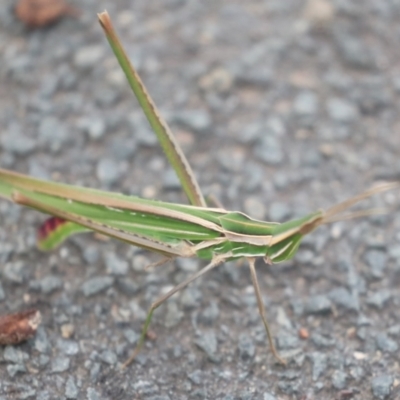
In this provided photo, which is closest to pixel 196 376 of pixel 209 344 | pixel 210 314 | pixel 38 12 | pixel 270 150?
pixel 209 344

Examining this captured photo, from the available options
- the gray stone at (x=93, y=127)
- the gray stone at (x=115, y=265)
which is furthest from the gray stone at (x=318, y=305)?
the gray stone at (x=93, y=127)

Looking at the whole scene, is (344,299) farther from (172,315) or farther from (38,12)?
(38,12)

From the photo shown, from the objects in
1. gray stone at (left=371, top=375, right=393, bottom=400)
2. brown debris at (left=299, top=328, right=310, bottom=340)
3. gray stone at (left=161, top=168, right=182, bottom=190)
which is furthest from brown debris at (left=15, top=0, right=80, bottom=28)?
gray stone at (left=371, top=375, right=393, bottom=400)

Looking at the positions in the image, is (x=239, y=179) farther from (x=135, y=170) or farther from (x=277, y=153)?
(x=135, y=170)

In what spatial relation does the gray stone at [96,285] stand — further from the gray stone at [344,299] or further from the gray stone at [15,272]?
the gray stone at [344,299]

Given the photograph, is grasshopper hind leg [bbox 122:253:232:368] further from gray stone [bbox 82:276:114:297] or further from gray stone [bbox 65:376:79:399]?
gray stone [bbox 82:276:114:297]

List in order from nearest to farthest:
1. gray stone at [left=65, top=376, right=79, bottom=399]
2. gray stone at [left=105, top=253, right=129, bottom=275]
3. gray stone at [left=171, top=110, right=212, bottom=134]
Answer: gray stone at [left=65, top=376, right=79, bottom=399] < gray stone at [left=105, top=253, right=129, bottom=275] < gray stone at [left=171, top=110, right=212, bottom=134]

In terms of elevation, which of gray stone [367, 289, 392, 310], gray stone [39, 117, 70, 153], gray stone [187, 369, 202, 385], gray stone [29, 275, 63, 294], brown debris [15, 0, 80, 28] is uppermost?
brown debris [15, 0, 80, 28]
